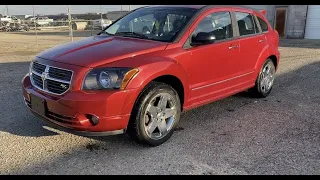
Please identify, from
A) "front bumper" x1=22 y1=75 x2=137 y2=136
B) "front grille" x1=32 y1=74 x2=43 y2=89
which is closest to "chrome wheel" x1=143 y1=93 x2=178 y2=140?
"front bumper" x1=22 y1=75 x2=137 y2=136

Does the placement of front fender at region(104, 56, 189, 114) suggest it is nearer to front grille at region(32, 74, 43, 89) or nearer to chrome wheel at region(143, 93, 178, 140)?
chrome wheel at region(143, 93, 178, 140)

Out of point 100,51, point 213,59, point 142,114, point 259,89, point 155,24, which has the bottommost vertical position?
point 259,89

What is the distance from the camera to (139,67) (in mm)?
3527

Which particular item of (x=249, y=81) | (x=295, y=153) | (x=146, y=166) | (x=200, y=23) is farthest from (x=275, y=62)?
(x=146, y=166)

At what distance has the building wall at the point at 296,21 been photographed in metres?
19.8

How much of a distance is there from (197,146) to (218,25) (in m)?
1.90

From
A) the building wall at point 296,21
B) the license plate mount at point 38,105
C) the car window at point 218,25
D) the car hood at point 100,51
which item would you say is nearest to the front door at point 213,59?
the car window at point 218,25

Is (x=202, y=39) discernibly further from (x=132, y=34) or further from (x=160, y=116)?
(x=160, y=116)

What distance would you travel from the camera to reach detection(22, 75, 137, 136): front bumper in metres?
3.35

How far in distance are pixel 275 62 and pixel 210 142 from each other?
117 inches

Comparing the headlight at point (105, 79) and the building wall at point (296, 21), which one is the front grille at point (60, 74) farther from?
the building wall at point (296, 21)

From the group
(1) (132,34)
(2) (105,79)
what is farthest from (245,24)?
(2) (105,79)

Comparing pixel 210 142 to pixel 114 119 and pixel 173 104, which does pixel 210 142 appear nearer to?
→ pixel 173 104

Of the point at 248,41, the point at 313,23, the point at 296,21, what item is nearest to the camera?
the point at 248,41
